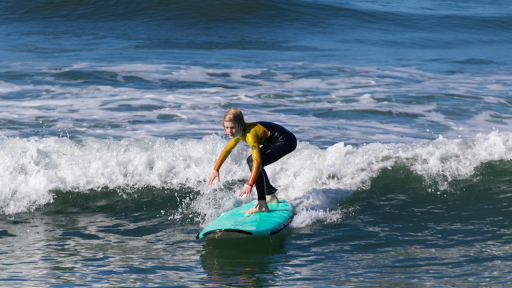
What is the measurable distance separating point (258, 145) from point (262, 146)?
0.39m

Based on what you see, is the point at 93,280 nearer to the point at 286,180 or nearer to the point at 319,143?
the point at 286,180

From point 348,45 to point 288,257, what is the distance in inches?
583

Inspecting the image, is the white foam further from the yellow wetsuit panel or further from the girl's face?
the girl's face

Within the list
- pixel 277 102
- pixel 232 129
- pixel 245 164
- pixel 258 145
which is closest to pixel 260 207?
pixel 258 145

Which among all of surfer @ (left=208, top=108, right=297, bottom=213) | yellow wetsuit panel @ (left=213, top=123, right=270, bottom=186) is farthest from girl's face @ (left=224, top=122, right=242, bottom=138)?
yellow wetsuit panel @ (left=213, top=123, right=270, bottom=186)

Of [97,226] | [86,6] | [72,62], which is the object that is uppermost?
[86,6]

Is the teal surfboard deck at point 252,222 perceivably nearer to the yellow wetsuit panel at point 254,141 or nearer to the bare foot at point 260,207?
the bare foot at point 260,207

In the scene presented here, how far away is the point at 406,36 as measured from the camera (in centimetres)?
2102

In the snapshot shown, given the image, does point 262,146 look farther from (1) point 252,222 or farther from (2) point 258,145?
(1) point 252,222

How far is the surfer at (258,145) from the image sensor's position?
5.67 meters

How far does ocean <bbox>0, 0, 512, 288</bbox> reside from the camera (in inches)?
199

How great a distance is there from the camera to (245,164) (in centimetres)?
805

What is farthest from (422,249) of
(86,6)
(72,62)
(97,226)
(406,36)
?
(86,6)

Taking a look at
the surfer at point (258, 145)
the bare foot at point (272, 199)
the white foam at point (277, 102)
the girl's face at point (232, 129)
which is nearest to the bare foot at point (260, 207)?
the surfer at point (258, 145)
